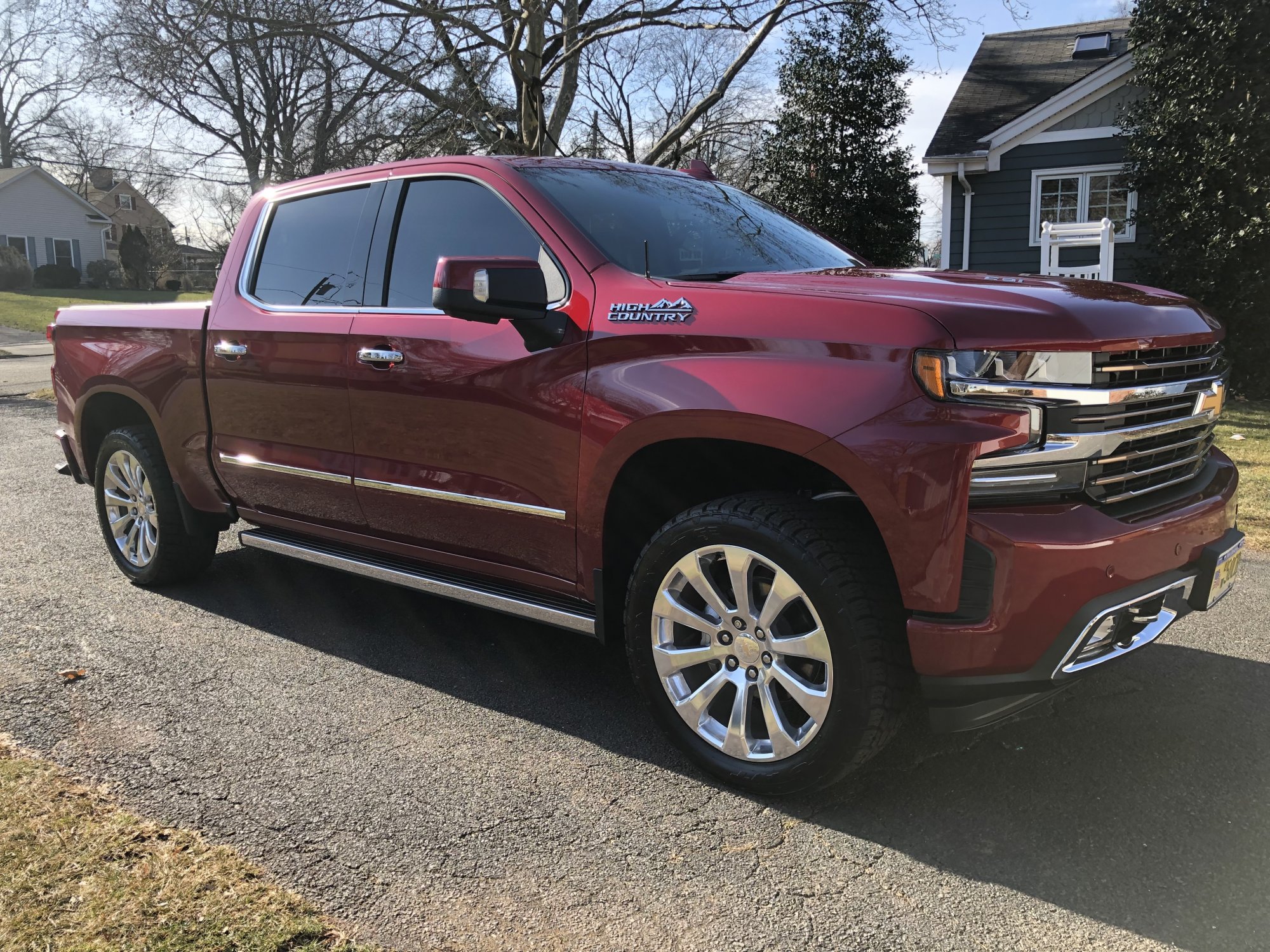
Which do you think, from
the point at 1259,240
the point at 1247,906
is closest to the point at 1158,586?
the point at 1247,906

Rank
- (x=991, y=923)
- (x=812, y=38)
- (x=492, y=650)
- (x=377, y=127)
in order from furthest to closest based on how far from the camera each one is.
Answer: (x=377, y=127) < (x=812, y=38) < (x=492, y=650) < (x=991, y=923)

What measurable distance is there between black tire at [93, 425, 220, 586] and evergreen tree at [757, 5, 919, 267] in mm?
12347

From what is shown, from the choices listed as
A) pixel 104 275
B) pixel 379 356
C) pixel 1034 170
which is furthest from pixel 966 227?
pixel 104 275

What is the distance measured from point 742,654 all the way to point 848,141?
1449 cm

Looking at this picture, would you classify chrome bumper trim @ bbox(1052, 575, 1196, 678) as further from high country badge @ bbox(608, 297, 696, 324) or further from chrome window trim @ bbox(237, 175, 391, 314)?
chrome window trim @ bbox(237, 175, 391, 314)

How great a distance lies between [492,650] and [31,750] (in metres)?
1.68

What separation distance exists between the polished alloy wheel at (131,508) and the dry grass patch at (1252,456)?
5831 millimetres

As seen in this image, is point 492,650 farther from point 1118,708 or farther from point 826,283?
point 1118,708

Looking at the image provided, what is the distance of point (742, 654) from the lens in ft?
9.57

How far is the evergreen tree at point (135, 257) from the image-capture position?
51.6 m

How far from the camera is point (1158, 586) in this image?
8.71ft

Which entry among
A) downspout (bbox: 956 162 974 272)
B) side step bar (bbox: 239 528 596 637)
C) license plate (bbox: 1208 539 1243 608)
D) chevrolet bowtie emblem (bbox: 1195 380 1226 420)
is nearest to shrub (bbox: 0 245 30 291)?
downspout (bbox: 956 162 974 272)

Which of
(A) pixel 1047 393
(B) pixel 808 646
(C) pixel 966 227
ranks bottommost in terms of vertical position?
(B) pixel 808 646

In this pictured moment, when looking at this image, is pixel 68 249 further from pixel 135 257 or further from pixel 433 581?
pixel 433 581
